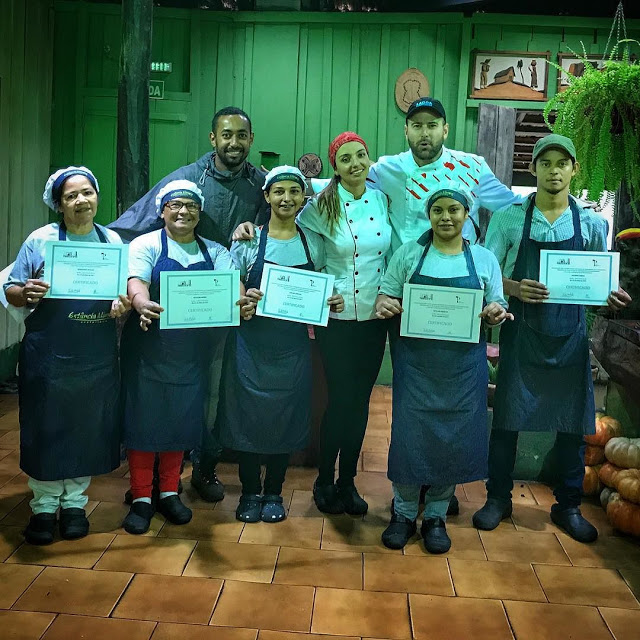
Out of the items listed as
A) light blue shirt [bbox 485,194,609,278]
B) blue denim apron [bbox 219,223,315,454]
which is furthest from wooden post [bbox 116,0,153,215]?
light blue shirt [bbox 485,194,609,278]

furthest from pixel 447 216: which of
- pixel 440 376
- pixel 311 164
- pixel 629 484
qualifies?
pixel 311 164

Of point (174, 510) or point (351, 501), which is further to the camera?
point (351, 501)

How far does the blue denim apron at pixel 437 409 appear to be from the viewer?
2.89 metres

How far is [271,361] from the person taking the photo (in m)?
3.04

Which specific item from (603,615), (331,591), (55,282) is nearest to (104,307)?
(55,282)

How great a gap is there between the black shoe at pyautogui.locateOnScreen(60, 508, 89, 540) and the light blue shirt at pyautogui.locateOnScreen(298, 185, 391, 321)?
1.30 meters

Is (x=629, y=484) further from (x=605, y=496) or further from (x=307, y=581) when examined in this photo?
(x=307, y=581)

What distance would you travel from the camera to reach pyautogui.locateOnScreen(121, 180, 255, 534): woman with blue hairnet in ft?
9.52

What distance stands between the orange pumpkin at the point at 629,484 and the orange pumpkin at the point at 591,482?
27 cm

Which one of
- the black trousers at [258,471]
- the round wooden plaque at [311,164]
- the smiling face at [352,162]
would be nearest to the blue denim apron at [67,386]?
the black trousers at [258,471]

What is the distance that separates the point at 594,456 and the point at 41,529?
2.56 metres

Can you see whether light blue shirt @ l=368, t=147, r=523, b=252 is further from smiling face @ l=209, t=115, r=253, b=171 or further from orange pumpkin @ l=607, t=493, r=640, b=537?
orange pumpkin @ l=607, t=493, r=640, b=537

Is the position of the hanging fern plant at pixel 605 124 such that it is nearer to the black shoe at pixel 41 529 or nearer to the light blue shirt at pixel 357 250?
the light blue shirt at pixel 357 250

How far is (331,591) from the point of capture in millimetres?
2627
